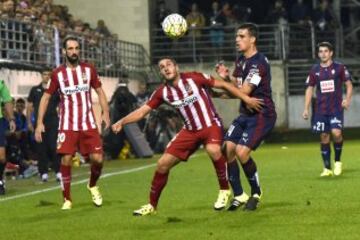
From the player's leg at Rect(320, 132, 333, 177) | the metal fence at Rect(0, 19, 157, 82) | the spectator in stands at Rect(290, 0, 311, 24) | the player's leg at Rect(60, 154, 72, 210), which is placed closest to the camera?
the player's leg at Rect(60, 154, 72, 210)

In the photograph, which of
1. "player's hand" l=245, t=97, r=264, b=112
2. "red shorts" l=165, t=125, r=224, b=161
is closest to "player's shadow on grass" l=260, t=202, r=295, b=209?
"red shorts" l=165, t=125, r=224, b=161

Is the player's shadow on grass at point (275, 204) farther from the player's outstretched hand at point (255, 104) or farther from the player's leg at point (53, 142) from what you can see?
the player's leg at point (53, 142)

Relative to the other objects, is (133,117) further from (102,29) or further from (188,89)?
(102,29)

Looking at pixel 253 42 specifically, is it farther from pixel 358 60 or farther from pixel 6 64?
pixel 358 60

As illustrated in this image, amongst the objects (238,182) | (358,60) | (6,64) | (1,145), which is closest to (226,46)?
(358,60)

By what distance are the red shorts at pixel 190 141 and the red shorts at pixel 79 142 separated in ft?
6.18

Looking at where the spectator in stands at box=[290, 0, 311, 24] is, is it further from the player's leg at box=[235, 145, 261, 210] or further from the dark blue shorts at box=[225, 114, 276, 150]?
the player's leg at box=[235, 145, 261, 210]

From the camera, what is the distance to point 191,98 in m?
12.3

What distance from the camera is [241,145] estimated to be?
12.6 metres

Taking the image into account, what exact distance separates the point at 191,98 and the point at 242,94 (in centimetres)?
66

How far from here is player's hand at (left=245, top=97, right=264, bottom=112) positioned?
12094 mm

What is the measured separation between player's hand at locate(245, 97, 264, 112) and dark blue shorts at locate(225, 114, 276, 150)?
21cm

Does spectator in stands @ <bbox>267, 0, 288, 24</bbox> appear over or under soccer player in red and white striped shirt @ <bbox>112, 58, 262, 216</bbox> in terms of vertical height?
over

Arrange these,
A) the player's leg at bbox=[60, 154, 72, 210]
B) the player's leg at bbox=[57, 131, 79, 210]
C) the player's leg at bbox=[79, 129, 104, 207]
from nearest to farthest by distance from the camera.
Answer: the player's leg at bbox=[60, 154, 72, 210] < the player's leg at bbox=[57, 131, 79, 210] < the player's leg at bbox=[79, 129, 104, 207]
